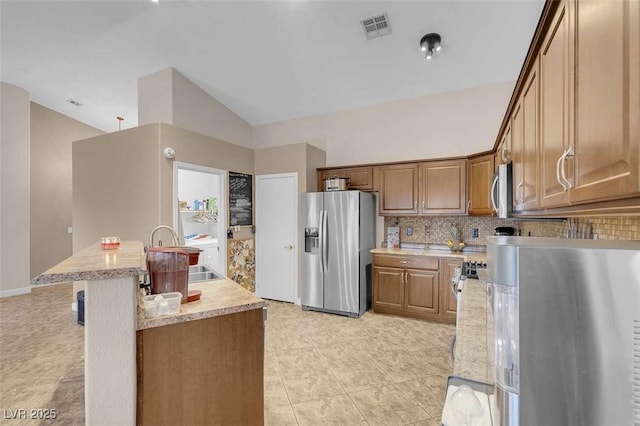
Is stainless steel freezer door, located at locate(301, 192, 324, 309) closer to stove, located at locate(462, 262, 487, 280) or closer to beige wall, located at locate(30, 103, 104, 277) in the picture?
stove, located at locate(462, 262, 487, 280)

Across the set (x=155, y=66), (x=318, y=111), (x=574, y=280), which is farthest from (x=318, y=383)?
(x=155, y=66)

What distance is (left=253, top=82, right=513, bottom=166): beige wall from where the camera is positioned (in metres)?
3.84

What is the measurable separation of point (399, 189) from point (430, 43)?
1.83 meters

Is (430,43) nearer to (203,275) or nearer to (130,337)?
(203,275)

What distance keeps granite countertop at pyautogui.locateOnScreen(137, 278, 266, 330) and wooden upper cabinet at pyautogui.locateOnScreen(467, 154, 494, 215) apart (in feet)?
9.62

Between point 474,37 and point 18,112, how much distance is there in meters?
7.15

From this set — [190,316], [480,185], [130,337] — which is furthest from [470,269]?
[130,337]

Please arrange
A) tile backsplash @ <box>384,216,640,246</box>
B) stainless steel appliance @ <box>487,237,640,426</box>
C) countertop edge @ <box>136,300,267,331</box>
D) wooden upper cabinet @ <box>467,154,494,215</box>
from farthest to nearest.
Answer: wooden upper cabinet @ <box>467,154,494,215</box>
tile backsplash @ <box>384,216,640,246</box>
countertop edge @ <box>136,300,267,331</box>
stainless steel appliance @ <box>487,237,640,426</box>

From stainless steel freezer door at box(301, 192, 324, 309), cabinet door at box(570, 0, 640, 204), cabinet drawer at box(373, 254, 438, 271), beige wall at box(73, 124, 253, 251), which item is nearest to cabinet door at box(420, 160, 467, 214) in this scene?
cabinet drawer at box(373, 254, 438, 271)

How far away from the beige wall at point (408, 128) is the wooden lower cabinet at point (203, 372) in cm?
360

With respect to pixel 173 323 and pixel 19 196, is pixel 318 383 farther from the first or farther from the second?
pixel 19 196

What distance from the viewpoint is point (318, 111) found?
4840 mm

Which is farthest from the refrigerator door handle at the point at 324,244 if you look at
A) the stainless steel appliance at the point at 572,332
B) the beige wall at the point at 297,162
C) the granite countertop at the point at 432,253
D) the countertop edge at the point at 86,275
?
the stainless steel appliance at the point at 572,332

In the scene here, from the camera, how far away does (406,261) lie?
3863mm
